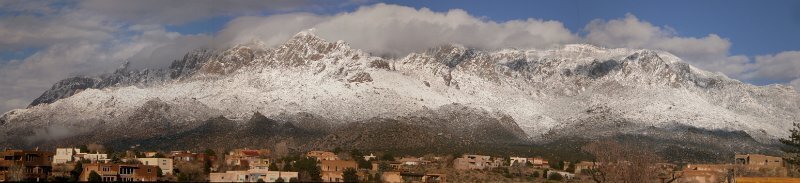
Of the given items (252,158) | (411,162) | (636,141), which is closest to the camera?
(252,158)

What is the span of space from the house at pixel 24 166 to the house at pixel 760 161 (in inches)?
3507

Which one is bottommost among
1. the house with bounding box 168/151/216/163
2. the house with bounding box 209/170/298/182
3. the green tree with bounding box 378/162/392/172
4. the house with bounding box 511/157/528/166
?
A: the house with bounding box 209/170/298/182

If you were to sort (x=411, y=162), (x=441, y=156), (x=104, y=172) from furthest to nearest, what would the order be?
1. (x=441, y=156)
2. (x=411, y=162)
3. (x=104, y=172)

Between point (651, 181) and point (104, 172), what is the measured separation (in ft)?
170

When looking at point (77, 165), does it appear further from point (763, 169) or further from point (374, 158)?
point (763, 169)

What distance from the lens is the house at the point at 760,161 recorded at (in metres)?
159

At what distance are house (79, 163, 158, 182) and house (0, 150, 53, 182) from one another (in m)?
4.17

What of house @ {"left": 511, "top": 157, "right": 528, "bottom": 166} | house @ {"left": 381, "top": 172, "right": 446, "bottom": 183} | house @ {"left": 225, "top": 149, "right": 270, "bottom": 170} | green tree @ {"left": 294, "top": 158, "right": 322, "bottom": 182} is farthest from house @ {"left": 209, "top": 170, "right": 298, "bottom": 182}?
house @ {"left": 511, "top": 157, "right": 528, "bottom": 166}

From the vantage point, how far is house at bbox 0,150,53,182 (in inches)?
4309

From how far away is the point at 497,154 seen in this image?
18488 cm

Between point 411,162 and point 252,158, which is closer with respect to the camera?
point 252,158

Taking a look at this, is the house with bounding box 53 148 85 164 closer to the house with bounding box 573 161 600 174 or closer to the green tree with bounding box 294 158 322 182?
the green tree with bounding box 294 158 322 182

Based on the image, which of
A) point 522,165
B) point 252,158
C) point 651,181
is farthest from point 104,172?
point 522,165

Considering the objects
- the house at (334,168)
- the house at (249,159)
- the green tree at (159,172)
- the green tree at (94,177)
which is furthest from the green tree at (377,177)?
the green tree at (94,177)
